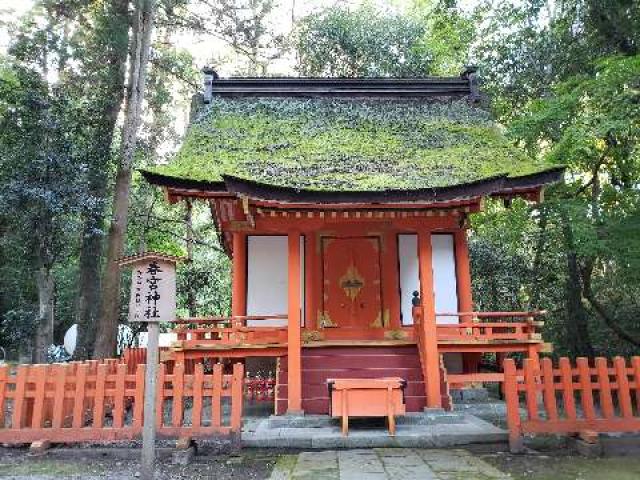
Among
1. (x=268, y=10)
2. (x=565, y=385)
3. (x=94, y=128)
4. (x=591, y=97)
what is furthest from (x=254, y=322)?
(x=268, y=10)

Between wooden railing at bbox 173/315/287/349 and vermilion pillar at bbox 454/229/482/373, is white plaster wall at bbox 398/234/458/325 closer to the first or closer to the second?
vermilion pillar at bbox 454/229/482/373

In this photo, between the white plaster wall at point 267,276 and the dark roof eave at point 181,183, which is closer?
the dark roof eave at point 181,183

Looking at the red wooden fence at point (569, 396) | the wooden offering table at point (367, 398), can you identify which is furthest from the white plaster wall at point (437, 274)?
the red wooden fence at point (569, 396)

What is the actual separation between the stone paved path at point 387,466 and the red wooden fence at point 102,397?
3.68ft

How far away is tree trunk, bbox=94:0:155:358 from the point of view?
11617mm

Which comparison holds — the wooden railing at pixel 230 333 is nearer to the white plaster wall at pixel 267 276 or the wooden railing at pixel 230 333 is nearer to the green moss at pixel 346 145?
the white plaster wall at pixel 267 276

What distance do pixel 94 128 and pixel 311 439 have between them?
35.0ft

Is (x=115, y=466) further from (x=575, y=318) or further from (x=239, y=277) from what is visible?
(x=575, y=318)

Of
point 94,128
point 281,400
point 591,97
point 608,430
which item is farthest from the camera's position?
point 94,128

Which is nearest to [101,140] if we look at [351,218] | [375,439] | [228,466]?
[351,218]

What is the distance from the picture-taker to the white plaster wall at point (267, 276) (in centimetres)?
1066

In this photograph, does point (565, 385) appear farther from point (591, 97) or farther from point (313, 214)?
point (591, 97)

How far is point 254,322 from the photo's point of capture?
10.5 meters

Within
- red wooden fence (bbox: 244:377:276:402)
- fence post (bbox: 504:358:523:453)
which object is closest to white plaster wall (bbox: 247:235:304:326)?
red wooden fence (bbox: 244:377:276:402)
